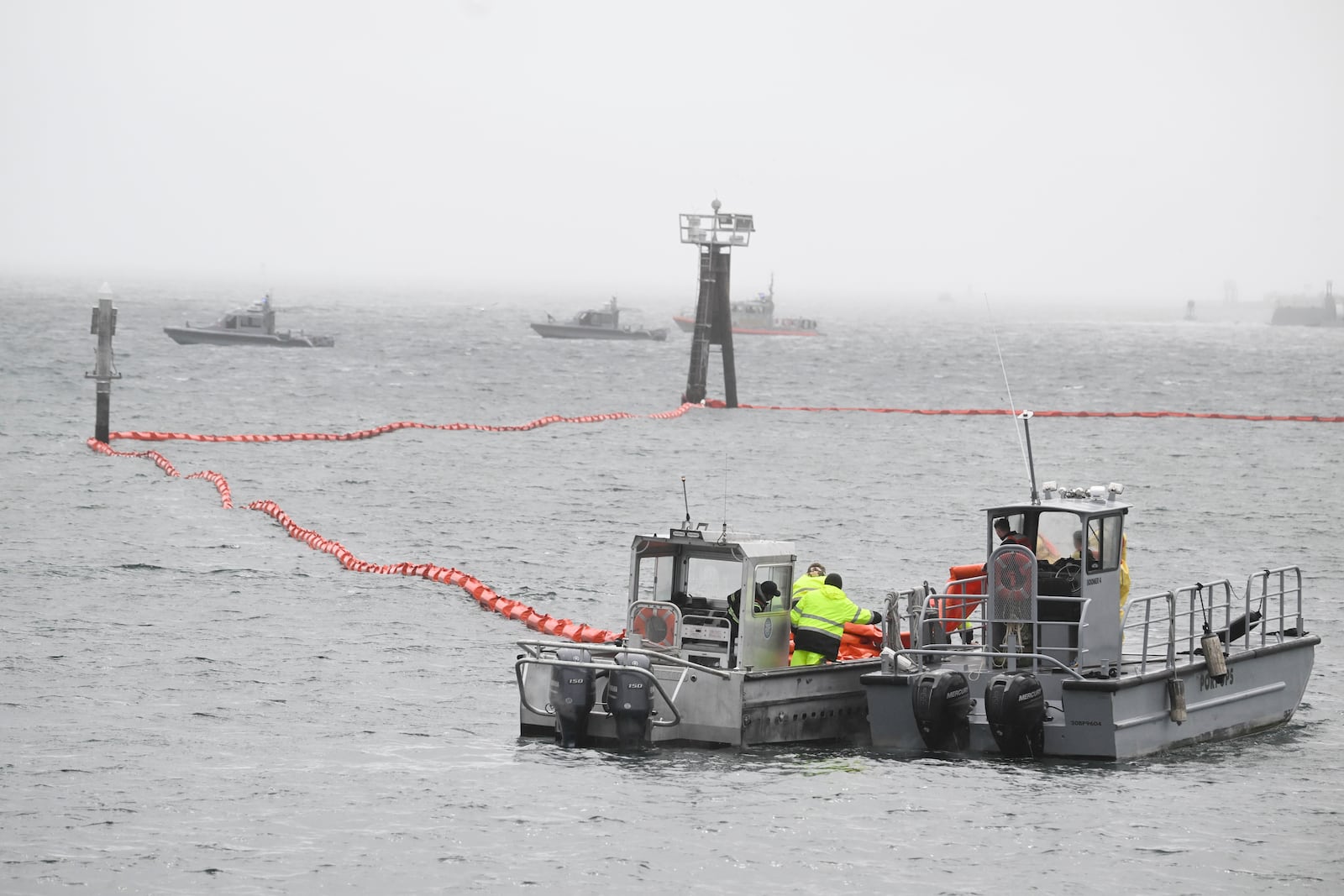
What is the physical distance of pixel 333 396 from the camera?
73.6m

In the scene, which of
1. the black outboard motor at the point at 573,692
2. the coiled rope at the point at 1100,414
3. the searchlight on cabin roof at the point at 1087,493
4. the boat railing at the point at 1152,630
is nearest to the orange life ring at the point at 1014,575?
the searchlight on cabin roof at the point at 1087,493

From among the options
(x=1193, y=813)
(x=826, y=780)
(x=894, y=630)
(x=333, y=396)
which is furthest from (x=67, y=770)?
(x=333, y=396)

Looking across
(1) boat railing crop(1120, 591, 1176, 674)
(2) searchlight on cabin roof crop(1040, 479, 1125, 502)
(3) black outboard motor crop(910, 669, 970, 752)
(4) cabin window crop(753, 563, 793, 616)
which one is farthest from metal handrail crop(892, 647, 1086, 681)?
(2) searchlight on cabin roof crop(1040, 479, 1125, 502)

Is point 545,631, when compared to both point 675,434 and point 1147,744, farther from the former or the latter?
point 675,434

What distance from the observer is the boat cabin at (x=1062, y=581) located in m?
17.8

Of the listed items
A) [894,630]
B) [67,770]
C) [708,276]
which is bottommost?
[67,770]

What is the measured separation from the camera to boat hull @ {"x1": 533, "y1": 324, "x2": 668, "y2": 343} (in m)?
127

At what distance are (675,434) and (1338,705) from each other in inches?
1467

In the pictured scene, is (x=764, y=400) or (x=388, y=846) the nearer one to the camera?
(x=388, y=846)

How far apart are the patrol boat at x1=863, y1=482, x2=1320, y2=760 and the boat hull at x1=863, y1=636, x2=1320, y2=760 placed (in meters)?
0.01

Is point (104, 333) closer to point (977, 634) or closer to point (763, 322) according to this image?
point (977, 634)

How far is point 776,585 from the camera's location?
18453mm

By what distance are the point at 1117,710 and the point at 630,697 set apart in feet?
15.9

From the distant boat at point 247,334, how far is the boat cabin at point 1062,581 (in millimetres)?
84304
